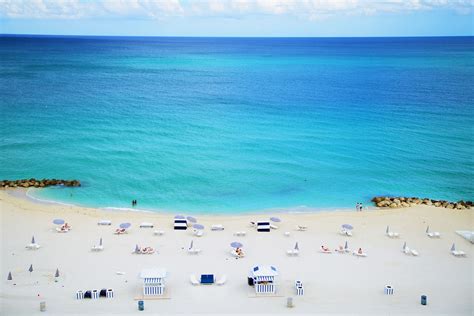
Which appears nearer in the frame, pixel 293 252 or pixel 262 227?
pixel 293 252

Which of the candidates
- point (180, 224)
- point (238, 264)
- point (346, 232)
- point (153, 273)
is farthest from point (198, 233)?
point (346, 232)

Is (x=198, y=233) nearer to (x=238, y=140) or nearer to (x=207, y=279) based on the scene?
(x=207, y=279)

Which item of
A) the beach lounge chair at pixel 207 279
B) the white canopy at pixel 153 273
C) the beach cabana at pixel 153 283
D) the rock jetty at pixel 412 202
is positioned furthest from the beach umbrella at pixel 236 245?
the rock jetty at pixel 412 202


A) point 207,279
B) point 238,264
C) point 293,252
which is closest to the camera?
point 207,279

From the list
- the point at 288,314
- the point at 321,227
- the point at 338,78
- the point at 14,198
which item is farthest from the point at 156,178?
the point at 338,78

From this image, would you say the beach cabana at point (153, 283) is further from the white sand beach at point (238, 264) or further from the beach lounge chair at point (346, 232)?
the beach lounge chair at point (346, 232)

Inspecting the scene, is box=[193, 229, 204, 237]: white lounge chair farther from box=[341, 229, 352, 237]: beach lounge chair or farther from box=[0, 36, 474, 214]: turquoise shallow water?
box=[341, 229, 352, 237]: beach lounge chair
